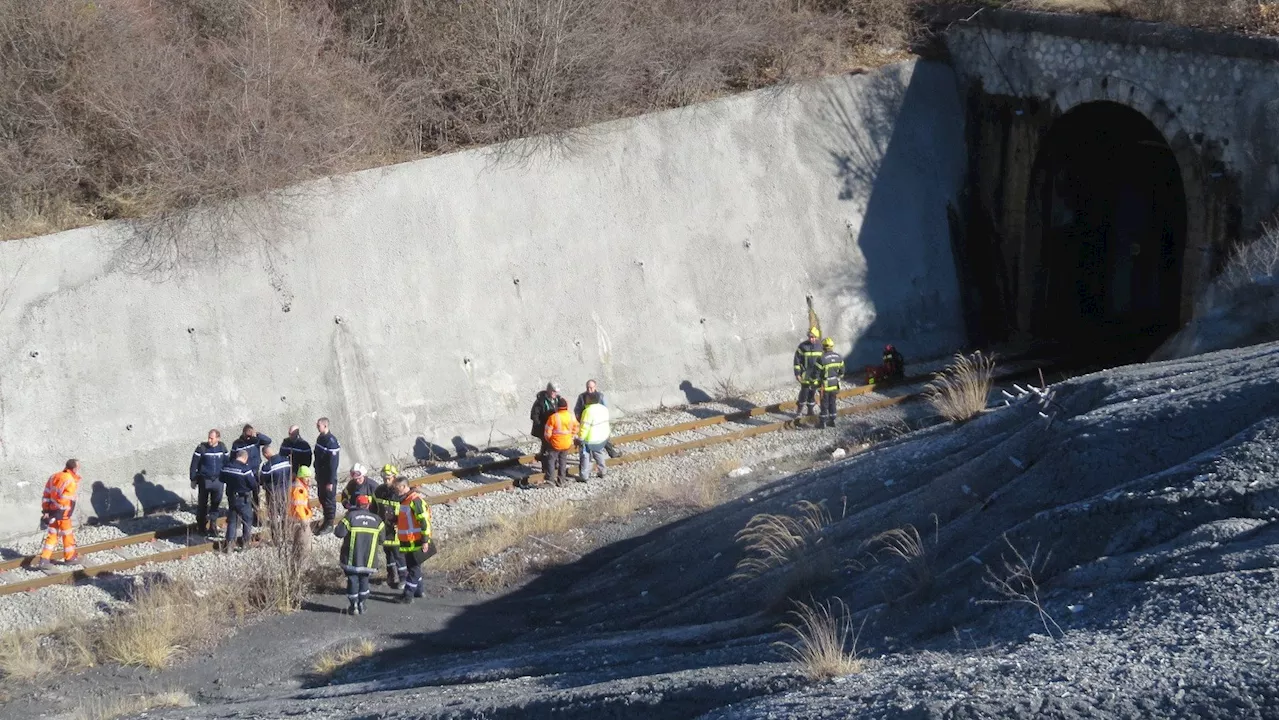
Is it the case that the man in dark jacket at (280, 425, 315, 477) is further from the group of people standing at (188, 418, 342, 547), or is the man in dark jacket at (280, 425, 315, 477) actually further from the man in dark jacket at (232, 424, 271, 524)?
the man in dark jacket at (232, 424, 271, 524)

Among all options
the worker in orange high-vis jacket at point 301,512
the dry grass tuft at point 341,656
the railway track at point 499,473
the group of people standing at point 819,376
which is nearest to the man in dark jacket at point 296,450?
the worker in orange high-vis jacket at point 301,512

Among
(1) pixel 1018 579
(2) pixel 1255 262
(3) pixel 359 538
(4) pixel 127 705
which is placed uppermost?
(2) pixel 1255 262

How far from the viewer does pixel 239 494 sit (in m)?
15.6

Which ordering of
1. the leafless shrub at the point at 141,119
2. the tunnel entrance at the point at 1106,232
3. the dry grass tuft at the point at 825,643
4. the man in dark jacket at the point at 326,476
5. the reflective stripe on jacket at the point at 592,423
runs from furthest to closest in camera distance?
the tunnel entrance at the point at 1106,232 → the leafless shrub at the point at 141,119 → the reflective stripe on jacket at the point at 592,423 → the man in dark jacket at the point at 326,476 → the dry grass tuft at the point at 825,643

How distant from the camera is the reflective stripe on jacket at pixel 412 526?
1392 centimetres

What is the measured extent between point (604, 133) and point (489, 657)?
36.1 ft

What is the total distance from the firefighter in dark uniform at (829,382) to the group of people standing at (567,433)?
311 centimetres

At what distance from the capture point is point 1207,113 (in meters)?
19.2

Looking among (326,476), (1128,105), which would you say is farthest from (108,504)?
(1128,105)

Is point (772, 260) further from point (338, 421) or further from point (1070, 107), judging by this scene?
point (338, 421)

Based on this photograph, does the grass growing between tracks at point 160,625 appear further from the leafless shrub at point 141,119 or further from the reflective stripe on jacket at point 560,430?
the leafless shrub at point 141,119

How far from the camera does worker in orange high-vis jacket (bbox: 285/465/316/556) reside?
14.6 meters

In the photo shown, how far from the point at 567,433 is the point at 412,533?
3.60 m

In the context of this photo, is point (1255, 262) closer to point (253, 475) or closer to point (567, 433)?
point (567, 433)
